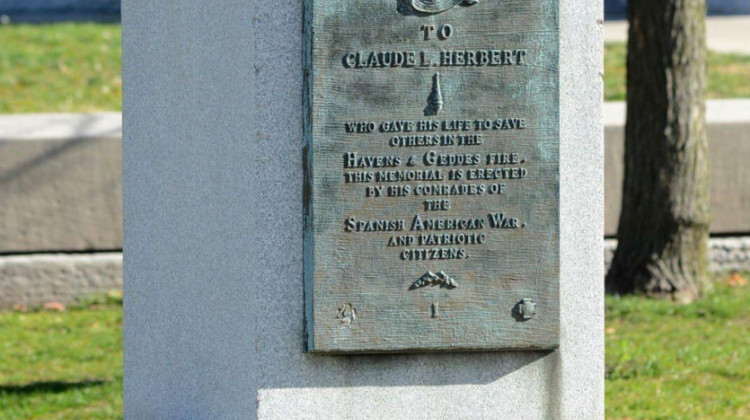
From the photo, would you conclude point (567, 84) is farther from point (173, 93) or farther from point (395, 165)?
point (173, 93)

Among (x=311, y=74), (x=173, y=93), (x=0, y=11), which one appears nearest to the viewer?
(x=311, y=74)

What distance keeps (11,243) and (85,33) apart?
20.5 ft

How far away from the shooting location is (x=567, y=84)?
4496 millimetres

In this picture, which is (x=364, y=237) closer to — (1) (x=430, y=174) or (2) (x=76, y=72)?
(1) (x=430, y=174)

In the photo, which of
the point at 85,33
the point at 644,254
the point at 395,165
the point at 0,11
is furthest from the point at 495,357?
the point at 0,11

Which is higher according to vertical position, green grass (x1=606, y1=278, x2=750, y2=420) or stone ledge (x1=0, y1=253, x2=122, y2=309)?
stone ledge (x1=0, y1=253, x2=122, y2=309)

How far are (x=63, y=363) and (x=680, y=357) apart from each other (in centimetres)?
333

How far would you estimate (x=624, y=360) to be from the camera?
685 centimetres

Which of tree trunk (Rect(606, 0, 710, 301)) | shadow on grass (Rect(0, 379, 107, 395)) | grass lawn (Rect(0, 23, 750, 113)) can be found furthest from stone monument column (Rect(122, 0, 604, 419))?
grass lawn (Rect(0, 23, 750, 113))

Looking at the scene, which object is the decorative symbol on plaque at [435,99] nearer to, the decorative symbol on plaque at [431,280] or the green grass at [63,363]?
the decorative symbol on plaque at [431,280]

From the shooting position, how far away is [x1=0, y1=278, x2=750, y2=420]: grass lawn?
6281 millimetres

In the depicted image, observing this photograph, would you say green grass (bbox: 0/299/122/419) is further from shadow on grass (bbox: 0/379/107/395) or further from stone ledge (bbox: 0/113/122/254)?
stone ledge (bbox: 0/113/122/254)

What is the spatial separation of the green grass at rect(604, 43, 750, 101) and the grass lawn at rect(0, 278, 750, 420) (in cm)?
344

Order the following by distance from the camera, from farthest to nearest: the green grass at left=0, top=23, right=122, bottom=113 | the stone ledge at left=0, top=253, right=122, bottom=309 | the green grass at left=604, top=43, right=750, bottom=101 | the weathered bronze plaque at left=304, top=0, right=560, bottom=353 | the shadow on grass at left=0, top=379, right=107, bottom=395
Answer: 1. the green grass at left=604, top=43, right=750, bottom=101
2. the green grass at left=0, top=23, right=122, bottom=113
3. the stone ledge at left=0, top=253, right=122, bottom=309
4. the shadow on grass at left=0, top=379, right=107, bottom=395
5. the weathered bronze plaque at left=304, top=0, right=560, bottom=353
